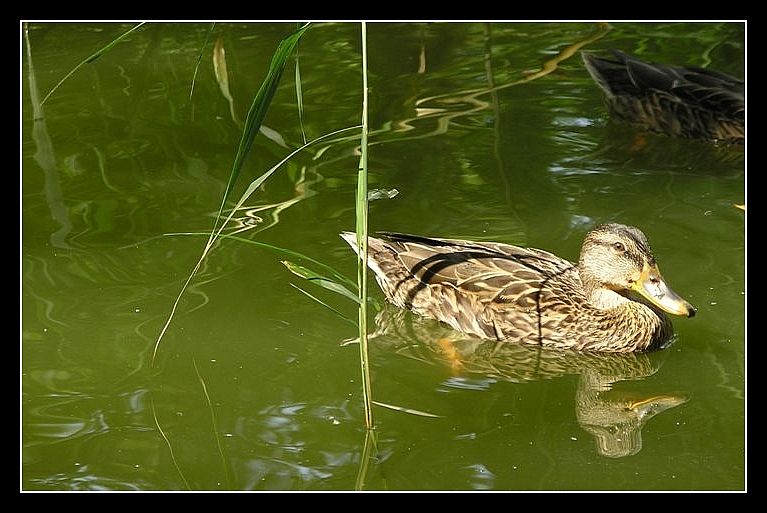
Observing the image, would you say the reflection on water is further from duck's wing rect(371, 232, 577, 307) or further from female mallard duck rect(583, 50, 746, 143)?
female mallard duck rect(583, 50, 746, 143)

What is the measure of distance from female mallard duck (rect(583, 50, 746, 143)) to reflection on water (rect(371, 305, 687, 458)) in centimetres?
360

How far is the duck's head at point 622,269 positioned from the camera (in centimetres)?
677

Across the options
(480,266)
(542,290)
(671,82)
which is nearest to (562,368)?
(542,290)

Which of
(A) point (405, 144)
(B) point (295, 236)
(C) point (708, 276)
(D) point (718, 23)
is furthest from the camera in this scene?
(D) point (718, 23)

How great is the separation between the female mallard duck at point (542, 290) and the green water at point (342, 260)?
15 centimetres

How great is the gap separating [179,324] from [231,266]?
0.73 meters

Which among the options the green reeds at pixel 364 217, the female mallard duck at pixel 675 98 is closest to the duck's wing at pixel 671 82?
the female mallard duck at pixel 675 98

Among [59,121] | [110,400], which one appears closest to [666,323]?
[110,400]

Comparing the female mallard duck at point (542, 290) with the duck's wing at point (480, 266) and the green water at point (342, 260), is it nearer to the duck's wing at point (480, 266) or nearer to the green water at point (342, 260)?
the duck's wing at point (480, 266)

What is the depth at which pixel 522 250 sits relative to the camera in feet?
24.2

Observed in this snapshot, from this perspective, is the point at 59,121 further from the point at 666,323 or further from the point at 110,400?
the point at 666,323

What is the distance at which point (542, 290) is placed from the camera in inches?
277

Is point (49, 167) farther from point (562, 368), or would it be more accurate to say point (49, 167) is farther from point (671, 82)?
point (671, 82)

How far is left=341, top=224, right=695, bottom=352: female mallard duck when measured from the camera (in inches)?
269
